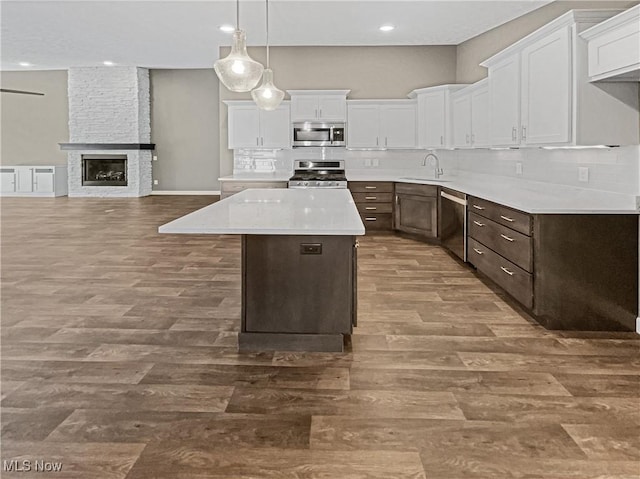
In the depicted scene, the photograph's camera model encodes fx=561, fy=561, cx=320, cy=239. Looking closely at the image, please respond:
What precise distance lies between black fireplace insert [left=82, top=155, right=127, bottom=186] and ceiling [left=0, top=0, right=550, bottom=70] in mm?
3596

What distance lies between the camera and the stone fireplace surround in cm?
1313

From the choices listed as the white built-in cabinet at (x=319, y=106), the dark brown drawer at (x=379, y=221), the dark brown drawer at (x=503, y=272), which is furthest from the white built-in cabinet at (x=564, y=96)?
the white built-in cabinet at (x=319, y=106)

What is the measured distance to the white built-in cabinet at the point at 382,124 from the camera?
8602 mm

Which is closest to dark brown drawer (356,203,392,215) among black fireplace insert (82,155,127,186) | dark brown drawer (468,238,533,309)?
dark brown drawer (468,238,533,309)

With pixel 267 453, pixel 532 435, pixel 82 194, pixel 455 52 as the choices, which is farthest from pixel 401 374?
pixel 82 194

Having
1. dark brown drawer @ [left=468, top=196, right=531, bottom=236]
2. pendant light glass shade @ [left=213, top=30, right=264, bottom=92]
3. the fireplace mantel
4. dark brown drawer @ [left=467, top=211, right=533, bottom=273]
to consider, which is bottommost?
dark brown drawer @ [left=467, top=211, right=533, bottom=273]

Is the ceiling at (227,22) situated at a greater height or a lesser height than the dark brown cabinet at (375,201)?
greater

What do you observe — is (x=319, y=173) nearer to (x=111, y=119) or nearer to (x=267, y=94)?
(x=267, y=94)

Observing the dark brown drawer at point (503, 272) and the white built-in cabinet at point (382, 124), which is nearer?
the dark brown drawer at point (503, 272)

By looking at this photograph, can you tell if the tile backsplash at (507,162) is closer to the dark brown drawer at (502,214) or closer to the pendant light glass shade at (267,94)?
the dark brown drawer at (502,214)

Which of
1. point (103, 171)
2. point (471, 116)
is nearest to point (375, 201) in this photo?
point (471, 116)

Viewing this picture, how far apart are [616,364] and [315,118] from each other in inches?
247

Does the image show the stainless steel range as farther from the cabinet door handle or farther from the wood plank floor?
the cabinet door handle

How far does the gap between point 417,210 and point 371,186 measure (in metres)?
0.91
